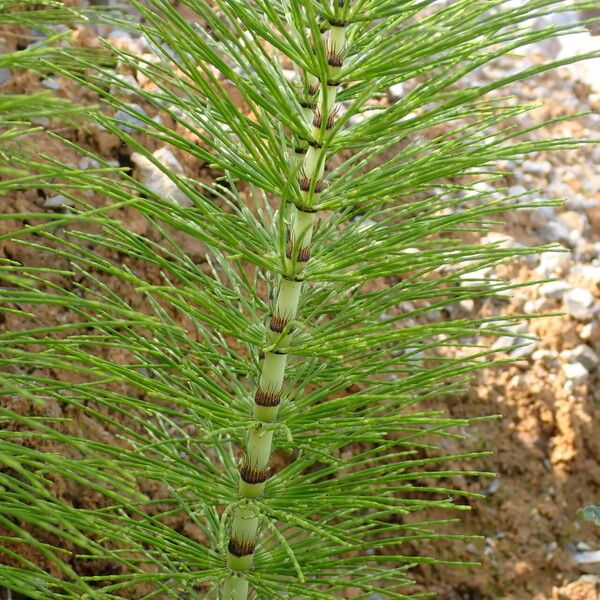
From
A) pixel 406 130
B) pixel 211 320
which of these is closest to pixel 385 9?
pixel 406 130

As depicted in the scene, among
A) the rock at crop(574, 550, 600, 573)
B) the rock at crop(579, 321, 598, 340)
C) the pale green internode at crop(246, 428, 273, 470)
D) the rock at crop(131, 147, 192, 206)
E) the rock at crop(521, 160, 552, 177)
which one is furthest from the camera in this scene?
the rock at crop(521, 160, 552, 177)

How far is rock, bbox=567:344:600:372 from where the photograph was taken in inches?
134

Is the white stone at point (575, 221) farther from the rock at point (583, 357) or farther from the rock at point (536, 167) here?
the rock at point (583, 357)

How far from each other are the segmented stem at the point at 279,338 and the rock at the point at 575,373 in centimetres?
186

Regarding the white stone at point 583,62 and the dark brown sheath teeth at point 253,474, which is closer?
the dark brown sheath teeth at point 253,474

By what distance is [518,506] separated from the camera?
3084 mm

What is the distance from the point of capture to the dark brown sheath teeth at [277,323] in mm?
1705

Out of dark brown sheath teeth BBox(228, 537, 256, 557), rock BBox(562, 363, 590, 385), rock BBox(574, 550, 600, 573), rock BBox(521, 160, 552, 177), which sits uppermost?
rock BBox(521, 160, 552, 177)

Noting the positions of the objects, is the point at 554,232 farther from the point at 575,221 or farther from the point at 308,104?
the point at 308,104

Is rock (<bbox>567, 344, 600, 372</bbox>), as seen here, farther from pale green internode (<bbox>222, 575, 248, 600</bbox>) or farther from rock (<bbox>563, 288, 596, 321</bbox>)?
pale green internode (<bbox>222, 575, 248, 600</bbox>)

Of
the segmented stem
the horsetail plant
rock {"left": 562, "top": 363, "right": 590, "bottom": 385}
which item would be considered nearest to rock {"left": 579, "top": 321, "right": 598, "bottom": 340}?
rock {"left": 562, "top": 363, "right": 590, "bottom": 385}

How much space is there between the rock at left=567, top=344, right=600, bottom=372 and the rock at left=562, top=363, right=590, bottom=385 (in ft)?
0.10

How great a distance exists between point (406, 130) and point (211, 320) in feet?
1.65

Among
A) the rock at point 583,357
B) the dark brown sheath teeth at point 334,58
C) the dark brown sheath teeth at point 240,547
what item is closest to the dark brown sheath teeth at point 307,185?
the dark brown sheath teeth at point 334,58
